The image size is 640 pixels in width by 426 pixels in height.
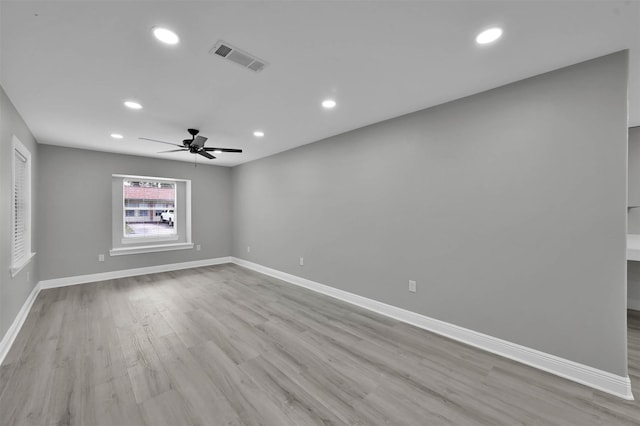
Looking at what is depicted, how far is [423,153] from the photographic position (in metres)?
3.02

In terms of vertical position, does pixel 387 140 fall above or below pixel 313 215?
above

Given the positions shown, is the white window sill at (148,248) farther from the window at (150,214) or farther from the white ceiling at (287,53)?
the white ceiling at (287,53)

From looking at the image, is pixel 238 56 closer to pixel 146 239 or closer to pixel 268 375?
pixel 268 375

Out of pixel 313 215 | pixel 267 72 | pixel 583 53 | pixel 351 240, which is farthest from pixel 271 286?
pixel 583 53

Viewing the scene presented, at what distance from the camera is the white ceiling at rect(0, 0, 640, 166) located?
60.2 inches

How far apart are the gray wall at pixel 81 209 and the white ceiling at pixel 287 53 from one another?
1.95 meters

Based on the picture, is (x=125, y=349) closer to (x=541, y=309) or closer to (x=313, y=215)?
(x=313, y=215)

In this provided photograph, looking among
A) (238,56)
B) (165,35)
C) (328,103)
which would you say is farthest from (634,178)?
(165,35)

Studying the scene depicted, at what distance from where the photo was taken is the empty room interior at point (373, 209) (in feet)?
5.55

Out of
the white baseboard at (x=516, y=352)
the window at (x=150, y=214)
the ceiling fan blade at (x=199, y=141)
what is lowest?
the white baseboard at (x=516, y=352)

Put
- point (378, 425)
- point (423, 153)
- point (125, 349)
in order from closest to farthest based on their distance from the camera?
point (378, 425)
point (125, 349)
point (423, 153)

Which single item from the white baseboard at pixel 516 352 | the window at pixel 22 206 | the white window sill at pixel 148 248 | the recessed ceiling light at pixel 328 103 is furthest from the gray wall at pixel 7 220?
the white baseboard at pixel 516 352

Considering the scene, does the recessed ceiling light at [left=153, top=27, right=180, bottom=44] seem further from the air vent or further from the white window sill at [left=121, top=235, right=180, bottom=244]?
the white window sill at [left=121, top=235, right=180, bottom=244]

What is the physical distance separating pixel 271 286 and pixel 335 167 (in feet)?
7.86
